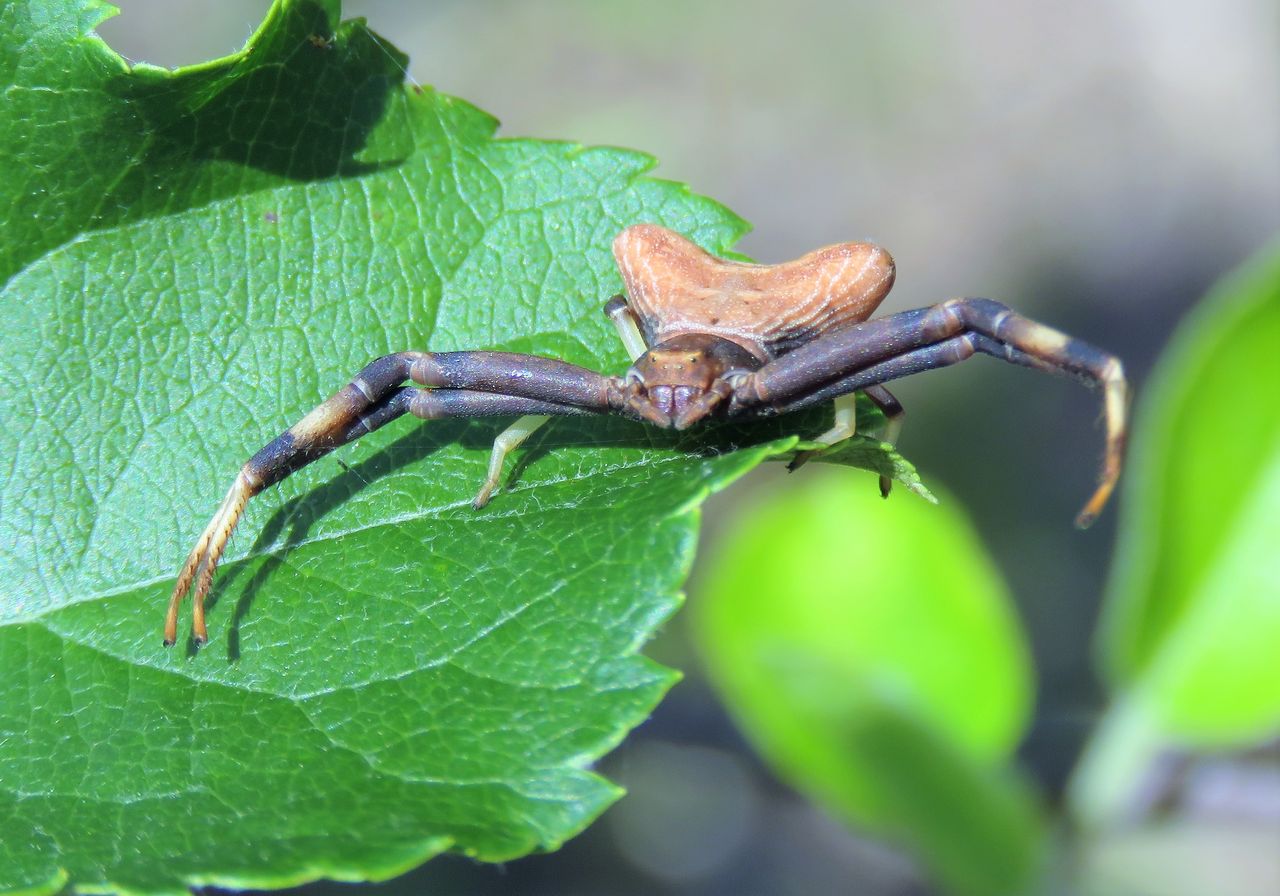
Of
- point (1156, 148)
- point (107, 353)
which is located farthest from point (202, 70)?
point (1156, 148)

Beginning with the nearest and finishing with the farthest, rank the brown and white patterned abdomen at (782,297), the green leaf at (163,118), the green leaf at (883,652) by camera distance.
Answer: the green leaf at (163,118), the brown and white patterned abdomen at (782,297), the green leaf at (883,652)

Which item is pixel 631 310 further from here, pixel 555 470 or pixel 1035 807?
pixel 1035 807

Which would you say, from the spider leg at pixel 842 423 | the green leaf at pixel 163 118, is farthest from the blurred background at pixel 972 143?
the green leaf at pixel 163 118

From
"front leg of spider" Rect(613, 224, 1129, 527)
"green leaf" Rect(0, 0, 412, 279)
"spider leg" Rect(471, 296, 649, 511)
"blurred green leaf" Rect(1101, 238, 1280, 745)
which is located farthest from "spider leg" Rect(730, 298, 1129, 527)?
"blurred green leaf" Rect(1101, 238, 1280, 745)

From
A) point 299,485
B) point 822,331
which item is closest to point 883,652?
point 822,331

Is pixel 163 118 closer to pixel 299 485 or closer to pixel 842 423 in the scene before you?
pixel 299 485

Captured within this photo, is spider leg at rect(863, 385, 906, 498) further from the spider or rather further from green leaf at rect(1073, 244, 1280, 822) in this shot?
green leaf at rect(1073, 244, 1280, 822)

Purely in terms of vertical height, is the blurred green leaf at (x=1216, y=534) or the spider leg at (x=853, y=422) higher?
the blurred green leaf at (x=1216, y=534)

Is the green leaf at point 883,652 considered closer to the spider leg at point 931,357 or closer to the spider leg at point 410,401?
the spider leg at point 931,357
